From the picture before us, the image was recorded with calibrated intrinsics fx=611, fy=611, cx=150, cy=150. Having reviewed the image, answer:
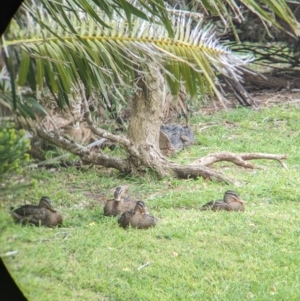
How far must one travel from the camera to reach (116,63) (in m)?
1.57

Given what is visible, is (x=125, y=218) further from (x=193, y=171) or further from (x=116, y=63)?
(x=116, y=63)

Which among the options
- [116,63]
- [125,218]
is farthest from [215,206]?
[116,63]

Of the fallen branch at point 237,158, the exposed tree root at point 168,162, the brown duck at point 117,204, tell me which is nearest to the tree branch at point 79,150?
the exposed tree root at point 168,162

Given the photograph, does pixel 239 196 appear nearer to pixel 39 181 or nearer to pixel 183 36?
pixel 183 36

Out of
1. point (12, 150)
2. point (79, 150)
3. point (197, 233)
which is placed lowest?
point (197, 233)

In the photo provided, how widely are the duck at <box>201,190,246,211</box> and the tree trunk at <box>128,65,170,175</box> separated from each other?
0.51 ft

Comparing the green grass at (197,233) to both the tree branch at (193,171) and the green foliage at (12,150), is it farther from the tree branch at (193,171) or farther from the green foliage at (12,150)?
the green foliage at (12,150)

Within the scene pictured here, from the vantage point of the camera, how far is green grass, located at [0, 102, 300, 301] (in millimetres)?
1426

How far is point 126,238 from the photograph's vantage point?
158 cm

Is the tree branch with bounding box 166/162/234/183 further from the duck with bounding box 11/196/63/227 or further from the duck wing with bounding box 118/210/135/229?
the duck with bounding box 11/196/63/227

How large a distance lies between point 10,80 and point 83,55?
41 cm

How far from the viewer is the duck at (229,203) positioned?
1636mm

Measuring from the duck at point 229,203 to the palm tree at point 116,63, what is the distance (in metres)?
0.10

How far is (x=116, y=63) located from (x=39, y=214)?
517 mm
